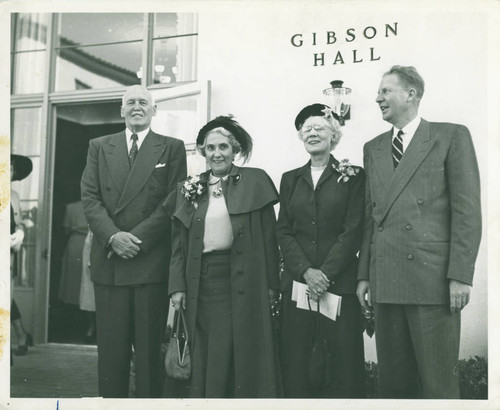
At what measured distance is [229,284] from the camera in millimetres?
4145

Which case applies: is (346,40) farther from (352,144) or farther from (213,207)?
(213,207)

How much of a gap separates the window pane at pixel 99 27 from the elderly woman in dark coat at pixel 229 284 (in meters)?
1.95

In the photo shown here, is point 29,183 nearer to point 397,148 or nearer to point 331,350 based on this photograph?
point 331,350

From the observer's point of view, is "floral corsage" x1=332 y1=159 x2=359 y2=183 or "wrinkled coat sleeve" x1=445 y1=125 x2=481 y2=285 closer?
"wrinkled coat sleeve" x1=445 y1=125 x2=481 y2=285

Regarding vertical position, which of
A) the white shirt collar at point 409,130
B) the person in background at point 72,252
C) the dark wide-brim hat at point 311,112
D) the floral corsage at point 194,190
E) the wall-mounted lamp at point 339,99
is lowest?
the person in background at point 72,252

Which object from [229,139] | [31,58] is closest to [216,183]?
[229,139]

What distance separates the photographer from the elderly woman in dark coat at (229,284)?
4.09 metres

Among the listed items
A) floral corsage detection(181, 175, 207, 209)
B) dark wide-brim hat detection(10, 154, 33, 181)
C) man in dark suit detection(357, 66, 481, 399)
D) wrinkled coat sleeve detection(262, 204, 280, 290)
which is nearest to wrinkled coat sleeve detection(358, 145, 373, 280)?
man in dark suit detection(357, 66, 481, 399)

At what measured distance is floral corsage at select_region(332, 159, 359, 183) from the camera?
13.6 feet

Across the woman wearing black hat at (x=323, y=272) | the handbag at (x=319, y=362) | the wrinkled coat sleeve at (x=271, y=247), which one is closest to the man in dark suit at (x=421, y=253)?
the woman wearing black hat at (x=323, y=272)

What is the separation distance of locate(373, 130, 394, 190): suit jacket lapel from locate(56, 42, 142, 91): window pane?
2.59m

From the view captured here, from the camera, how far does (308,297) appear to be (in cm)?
410

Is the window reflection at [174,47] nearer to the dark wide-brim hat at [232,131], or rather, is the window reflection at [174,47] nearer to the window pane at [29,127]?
the dark wide-brim hat at [232,131]

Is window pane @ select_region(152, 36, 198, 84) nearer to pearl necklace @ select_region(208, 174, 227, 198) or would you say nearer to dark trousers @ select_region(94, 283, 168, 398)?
pearl necklace @ select_region(208, 174, 227, 198)
